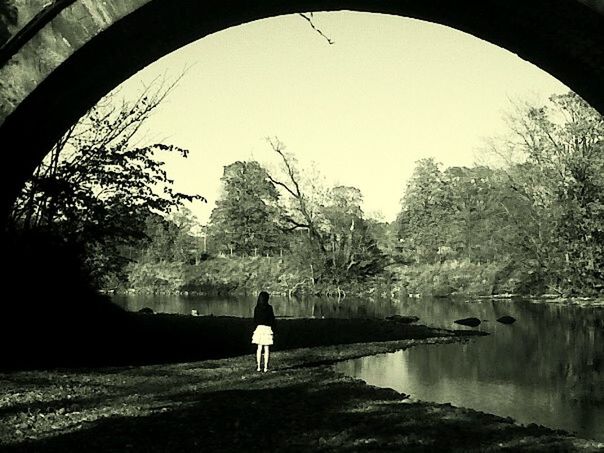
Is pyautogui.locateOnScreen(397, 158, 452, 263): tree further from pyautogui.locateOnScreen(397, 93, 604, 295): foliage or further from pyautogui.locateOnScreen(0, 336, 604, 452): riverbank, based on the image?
pyautogui.locateOnScreen(0, 336, 604, 452): riverbank

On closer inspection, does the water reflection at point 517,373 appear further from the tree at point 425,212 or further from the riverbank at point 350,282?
the tree at point 425,212

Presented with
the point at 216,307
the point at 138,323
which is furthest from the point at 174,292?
the point at 138,323

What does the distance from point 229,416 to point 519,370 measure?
1147 centimetres

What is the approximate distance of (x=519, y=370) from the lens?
19.6 m

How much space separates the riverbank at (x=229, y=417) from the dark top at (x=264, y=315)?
1169mm

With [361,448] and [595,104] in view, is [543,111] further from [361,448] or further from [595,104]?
[595,104]

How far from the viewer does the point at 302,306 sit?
44.7 m

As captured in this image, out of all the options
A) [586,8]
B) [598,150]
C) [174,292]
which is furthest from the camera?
[174,292]

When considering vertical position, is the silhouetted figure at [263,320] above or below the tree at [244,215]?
below

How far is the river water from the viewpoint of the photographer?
49.0 ft

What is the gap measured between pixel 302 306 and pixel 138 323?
72.8ft

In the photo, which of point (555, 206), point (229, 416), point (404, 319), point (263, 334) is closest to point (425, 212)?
point (555, 206)

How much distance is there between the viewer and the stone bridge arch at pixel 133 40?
3.99 m

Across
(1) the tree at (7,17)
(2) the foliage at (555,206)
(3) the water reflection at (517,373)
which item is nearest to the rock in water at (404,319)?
(3) the water reflection at (517,373)
